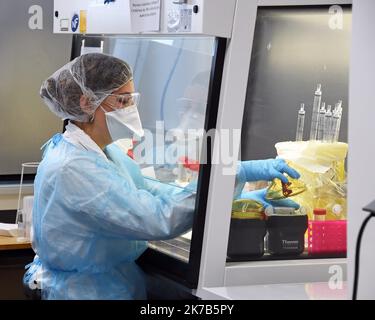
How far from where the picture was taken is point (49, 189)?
8.08 ft

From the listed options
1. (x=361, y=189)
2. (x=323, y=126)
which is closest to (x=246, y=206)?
(x=323, y=126)

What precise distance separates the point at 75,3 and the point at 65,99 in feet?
2.03

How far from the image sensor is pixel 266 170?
2391 millimetres

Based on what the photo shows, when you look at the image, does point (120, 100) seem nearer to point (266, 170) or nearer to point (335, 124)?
point (266, 170)

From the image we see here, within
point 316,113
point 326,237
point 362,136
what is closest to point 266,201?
point 326,237

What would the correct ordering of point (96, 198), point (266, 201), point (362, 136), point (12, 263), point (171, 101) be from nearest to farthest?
point (362, 136), point (96, 198), point (266, 201), point (171, 101), point (12, 263)

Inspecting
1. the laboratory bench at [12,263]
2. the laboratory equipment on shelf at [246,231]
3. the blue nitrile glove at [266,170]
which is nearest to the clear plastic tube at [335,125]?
the blue nitrile glove at [266,170]

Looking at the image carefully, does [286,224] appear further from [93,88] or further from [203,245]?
[93,88]

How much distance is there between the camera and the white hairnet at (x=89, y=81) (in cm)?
250

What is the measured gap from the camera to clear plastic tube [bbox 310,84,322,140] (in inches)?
97.0

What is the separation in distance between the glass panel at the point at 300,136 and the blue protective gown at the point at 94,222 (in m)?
0.24

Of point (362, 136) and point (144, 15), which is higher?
point (144, 15)

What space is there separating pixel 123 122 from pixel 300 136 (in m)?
0.56

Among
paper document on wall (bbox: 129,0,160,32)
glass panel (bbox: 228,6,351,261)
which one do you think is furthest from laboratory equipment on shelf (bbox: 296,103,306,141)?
paper document on wall (bbox: 129,0,160,32)
